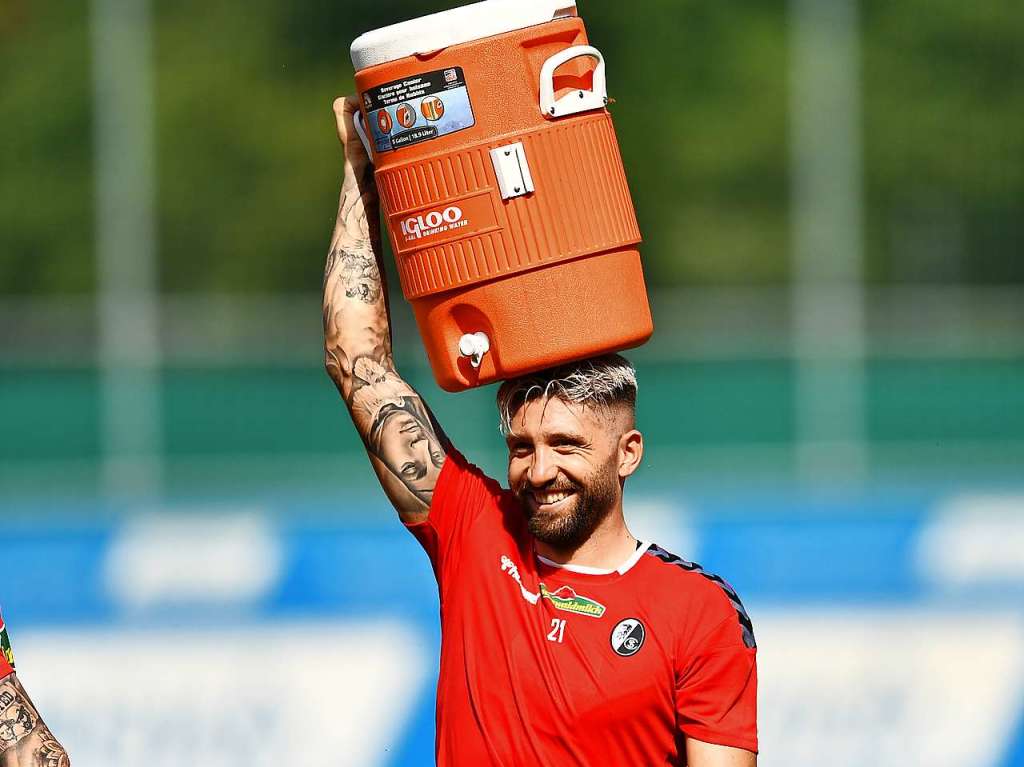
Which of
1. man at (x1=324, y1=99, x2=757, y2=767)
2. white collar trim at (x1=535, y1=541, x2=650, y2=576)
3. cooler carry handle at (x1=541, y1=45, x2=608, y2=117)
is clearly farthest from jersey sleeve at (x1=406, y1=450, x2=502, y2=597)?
cooler carry handle at (x1=541, y1=45, x2=608, y2=117)

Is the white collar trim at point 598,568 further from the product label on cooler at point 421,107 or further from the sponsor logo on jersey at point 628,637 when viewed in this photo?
the product label on cooler at point 421,107

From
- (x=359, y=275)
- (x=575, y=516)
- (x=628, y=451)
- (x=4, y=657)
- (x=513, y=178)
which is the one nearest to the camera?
(x=513, y=178)

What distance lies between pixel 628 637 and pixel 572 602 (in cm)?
15

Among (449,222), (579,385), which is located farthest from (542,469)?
(449,222)

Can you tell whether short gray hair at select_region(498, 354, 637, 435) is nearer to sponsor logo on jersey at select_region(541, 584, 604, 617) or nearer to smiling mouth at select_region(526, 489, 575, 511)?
smiling mouth at select_region(526, 489, 575, 511)

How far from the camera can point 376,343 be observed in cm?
364

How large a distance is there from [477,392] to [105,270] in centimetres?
272

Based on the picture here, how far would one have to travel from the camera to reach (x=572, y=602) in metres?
3.42

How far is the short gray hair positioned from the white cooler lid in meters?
0.67

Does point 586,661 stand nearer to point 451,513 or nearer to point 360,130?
point 451,513

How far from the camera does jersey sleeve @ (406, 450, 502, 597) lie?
355cm

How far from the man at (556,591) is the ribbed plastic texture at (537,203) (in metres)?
0.30

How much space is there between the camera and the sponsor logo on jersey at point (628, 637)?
332cm

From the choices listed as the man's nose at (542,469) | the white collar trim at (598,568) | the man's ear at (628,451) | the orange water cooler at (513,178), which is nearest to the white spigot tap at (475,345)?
the orange water cooler at (513,178)
